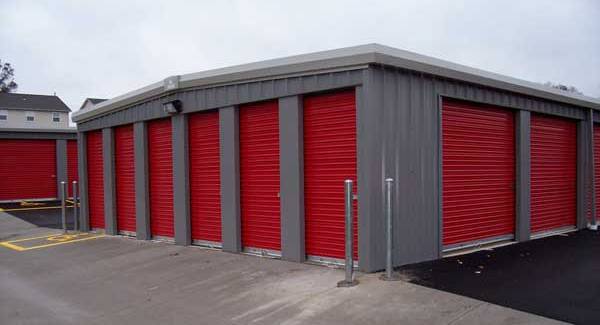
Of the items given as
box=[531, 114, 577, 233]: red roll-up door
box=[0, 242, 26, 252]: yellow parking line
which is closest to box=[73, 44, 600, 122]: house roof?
box=[531, 114, 577, 233]: red roll-up door

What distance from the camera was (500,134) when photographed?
31.3ft

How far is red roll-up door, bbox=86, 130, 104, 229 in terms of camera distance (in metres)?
14.4

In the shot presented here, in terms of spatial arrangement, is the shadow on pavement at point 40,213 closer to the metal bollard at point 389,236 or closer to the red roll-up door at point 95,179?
the red roll-up door at point 95,179

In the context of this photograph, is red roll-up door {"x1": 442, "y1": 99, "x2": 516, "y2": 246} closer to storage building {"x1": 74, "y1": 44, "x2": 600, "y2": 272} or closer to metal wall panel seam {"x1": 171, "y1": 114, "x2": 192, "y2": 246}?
storage building {"x1": 74, "y1": 44, "x2": 600, "y2": 272}

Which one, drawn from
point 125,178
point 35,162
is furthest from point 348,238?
point 35,162

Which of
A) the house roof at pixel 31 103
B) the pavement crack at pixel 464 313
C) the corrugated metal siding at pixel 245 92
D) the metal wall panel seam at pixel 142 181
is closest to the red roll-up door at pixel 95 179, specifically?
the corrugated metal siding at pixel 245 92

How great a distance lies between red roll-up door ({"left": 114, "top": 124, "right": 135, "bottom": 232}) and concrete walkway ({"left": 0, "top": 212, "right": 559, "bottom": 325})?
2884 mm

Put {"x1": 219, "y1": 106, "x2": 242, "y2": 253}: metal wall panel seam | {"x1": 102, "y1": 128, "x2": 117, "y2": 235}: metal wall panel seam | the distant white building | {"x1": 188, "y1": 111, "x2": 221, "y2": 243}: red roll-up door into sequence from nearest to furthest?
{"x1": 219, "y1": 106, "x2": 242, "y2": 253}: metal wall panel seam, {"x1": 188, "y1": 111, "x2": 221, "y2": 243}: red roll-up door, {"x1": 102, "y1": 128, "x2": 117, "y2": 235}: metal wall panel seam, the distant white building

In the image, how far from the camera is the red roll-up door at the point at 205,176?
9852 millimetres

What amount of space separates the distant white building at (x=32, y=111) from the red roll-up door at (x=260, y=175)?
165 feet

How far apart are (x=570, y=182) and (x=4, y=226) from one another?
17.5m

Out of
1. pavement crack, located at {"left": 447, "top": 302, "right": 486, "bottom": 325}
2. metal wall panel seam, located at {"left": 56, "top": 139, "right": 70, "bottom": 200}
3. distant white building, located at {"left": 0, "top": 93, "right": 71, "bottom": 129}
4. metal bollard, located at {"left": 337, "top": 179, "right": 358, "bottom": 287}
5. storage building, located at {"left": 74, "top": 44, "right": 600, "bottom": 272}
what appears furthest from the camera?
distant white building, located at {"left": 0, "top": 93, "right": 71, "bottom": 129}

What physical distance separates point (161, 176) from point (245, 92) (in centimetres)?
392

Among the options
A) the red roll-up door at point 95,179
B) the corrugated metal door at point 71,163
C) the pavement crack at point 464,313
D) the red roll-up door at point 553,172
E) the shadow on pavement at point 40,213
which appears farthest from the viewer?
the corrugated metal door at point 71,163
